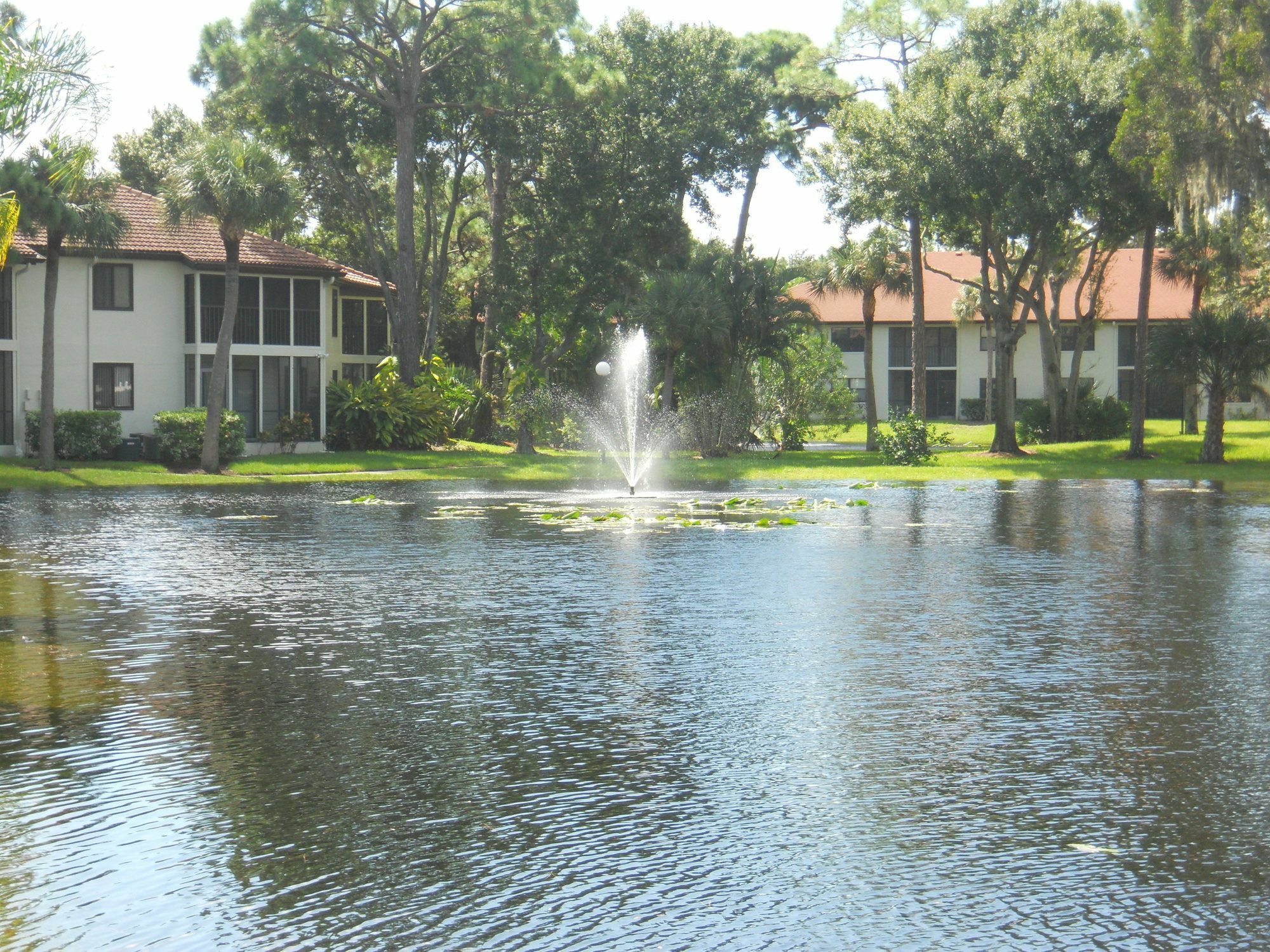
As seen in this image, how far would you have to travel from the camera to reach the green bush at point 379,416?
164 ft

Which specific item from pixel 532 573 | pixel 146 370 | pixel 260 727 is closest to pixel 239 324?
pixel 146 370

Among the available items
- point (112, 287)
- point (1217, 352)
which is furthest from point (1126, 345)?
point (112, 287)

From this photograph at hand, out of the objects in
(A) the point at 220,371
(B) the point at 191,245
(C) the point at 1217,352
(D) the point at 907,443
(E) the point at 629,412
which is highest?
(B) the point at 191,245

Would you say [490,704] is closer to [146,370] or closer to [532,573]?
[532,573]

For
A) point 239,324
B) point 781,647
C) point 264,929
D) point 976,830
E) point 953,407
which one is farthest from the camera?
point 953,407

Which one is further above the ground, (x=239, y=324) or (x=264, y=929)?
(x=239, y=324)

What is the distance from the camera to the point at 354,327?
63.0 meters

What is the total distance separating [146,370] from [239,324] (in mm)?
3567

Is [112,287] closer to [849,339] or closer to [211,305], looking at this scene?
[211,305]

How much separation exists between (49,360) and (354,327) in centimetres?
2544

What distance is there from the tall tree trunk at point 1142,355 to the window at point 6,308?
33.4 metres

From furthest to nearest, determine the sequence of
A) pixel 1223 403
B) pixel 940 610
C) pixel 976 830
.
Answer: pixel 1223 403, pixel 940 610, pixel 976 830

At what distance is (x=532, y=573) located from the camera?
16641 mm

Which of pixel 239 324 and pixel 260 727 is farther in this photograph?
pixel 239 324
